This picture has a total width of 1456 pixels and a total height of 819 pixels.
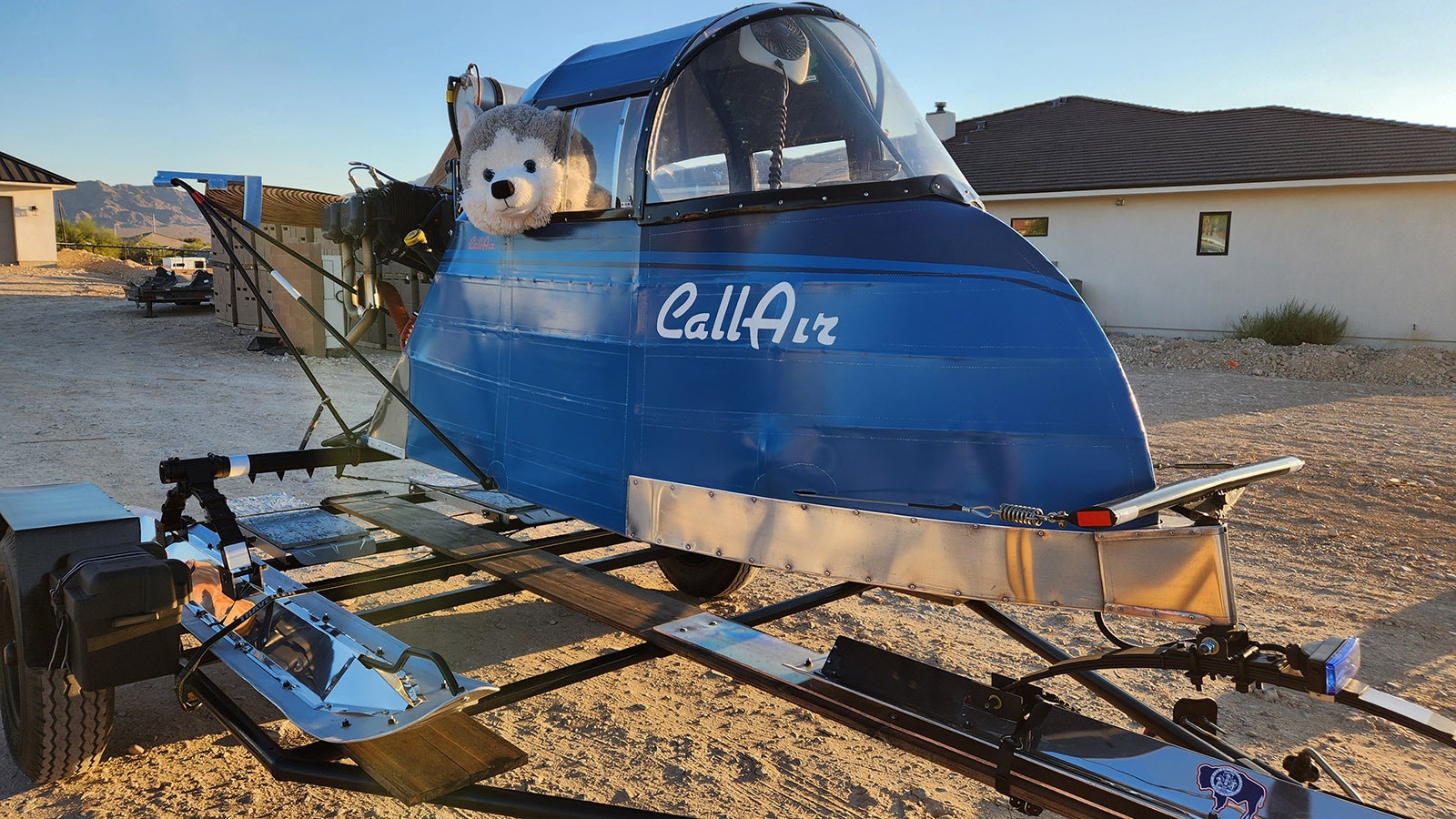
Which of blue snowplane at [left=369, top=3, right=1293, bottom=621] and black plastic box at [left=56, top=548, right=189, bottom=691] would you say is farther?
black plastic box at [left=56, top=548, right=189, bottom=691]

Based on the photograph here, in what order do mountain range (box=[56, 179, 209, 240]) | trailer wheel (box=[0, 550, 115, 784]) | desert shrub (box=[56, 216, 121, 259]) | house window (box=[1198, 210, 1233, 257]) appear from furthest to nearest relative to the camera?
mountain range (box=[56, 179, 209, 240]) → desert shrub (box=[56, 216, 121, 259]) → house window (box=[1198, 210, 1233, 257]) → trailer wheel (box=[0, 550, 115, 784])

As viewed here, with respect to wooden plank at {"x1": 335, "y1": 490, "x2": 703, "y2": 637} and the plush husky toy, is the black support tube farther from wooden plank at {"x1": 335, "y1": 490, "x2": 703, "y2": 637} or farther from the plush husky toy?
the plush husky toy

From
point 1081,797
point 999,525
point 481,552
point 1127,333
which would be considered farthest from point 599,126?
point 1127,333

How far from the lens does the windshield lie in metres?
3.12

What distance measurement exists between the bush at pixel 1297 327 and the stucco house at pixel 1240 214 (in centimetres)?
30

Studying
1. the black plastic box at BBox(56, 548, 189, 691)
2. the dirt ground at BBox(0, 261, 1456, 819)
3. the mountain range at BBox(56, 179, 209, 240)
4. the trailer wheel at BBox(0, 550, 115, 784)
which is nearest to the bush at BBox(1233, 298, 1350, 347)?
the dirt ground at BBox(0, 261, 1456, 819)

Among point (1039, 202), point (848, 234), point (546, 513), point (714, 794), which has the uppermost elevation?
point (1039, 202)

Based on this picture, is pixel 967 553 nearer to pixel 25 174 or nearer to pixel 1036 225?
pixel 1036 225

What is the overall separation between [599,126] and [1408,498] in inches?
308

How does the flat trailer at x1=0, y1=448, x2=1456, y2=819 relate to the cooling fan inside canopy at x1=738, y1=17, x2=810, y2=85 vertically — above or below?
below

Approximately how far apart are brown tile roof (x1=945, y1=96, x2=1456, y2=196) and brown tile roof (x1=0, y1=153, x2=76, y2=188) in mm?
32352

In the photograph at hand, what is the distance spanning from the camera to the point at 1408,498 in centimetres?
784

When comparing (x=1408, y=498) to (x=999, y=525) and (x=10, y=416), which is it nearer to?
(x=999, y=525)

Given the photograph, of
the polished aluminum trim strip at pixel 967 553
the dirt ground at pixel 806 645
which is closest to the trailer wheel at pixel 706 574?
the dirt ground at pixel 806 645
